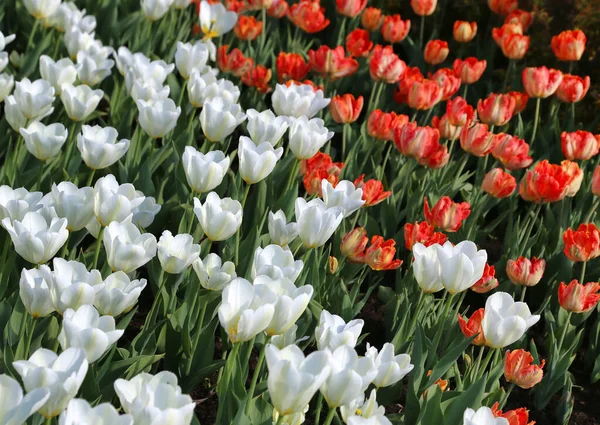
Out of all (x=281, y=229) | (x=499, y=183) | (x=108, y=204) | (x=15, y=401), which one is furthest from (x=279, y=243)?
(x=15, y=401)

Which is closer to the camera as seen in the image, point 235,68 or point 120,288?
point 120,288

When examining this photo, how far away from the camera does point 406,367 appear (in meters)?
1.70

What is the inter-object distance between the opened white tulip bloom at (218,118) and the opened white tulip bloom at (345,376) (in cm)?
121

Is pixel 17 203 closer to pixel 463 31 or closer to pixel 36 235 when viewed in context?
pixel 36 235

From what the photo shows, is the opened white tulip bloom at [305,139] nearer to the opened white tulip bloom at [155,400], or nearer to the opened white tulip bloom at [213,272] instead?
the opened white tulip bloom at [213,272]

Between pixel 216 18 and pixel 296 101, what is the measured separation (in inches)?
43.4

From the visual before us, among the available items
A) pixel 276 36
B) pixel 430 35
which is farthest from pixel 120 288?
pixel 430 35

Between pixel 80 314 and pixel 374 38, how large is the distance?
10.2 ft

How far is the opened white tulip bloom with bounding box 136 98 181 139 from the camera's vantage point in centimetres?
259

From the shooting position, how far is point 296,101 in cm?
282

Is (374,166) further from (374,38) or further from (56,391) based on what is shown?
→ (56,391)

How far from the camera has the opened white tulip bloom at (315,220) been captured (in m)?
2.00

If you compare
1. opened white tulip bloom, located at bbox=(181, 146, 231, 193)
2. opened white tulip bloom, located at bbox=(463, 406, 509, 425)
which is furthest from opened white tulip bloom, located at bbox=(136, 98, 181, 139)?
opened white tulip bloom, located at bbox=(463, 406, 509, 425)

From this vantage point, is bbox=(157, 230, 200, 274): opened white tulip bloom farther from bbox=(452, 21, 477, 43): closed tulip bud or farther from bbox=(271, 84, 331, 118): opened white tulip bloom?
bbox=(452, 21, 477, 43): closed tulip bud
